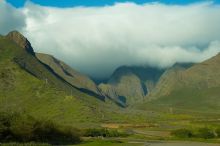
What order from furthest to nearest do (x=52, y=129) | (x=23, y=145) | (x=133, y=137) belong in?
(x=133, y=137) < (x=52, y=129) < (x=23, y=145)

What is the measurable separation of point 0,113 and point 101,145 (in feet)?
104

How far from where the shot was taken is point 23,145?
416 ft

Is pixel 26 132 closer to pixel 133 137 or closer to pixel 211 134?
pixel 133 137

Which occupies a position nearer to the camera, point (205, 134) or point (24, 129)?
point (24, 129)

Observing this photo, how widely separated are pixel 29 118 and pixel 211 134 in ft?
275

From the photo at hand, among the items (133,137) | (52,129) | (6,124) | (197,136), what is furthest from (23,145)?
(197,136)

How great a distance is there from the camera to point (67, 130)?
566ft

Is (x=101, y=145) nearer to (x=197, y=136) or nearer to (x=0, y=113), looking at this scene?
(x=0, y=113)

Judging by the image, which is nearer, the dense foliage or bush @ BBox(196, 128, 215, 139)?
the dense foliage

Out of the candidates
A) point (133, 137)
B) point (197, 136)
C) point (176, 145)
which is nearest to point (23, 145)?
point (176, 145)

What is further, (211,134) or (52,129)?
(211,134)

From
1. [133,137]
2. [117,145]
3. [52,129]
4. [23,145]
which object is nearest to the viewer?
[23,145]

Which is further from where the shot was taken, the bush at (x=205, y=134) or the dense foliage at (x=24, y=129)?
the bush at (x=205, y=134)

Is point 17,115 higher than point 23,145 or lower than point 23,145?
higher
